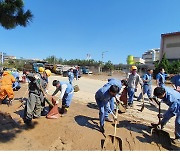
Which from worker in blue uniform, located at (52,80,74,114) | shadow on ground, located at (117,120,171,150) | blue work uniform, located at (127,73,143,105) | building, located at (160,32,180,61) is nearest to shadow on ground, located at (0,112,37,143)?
worker in blue uniform, located at (52,80,74,114)

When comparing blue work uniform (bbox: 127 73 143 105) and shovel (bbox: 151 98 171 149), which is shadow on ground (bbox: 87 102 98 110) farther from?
shovel (bbox: 151 98 171 149)

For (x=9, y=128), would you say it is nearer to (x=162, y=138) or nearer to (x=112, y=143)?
(x=112, y=143)

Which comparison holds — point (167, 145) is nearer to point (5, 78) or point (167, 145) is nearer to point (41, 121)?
point (41, 121)

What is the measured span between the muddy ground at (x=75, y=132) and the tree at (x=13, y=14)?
2682mm

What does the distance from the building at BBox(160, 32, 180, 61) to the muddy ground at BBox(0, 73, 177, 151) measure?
31.0 metres

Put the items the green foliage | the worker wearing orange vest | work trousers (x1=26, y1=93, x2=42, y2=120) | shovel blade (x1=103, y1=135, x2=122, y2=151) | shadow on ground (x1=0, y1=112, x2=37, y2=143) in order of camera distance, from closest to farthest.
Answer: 1. shovel blade (x1=103, y1=135, x2=122, y2=151)
2. shadow on ground (x1=0, y1=112, x2=37, y2=143)
3. work trousers (x1=26, y1=93, x2=42, y2=120)
4. the worker wearing orange vest
5. the green foliage

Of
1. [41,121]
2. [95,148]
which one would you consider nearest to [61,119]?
[41,121]

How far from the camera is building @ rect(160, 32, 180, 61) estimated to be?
36.6 metres

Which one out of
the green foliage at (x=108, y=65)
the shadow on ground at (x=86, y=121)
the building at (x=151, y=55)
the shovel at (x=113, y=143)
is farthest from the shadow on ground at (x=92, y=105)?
the building at (x=151, y=55)

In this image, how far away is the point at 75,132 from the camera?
6051 millimetres

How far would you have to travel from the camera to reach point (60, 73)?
116ft

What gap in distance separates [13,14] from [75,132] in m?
3.18

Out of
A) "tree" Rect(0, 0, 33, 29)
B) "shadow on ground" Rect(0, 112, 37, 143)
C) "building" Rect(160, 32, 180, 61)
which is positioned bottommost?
"shadow on ground" Rect(0, 112, 37, 143)

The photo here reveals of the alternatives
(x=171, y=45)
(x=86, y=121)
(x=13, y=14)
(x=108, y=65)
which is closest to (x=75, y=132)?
(x=86, y=121)
